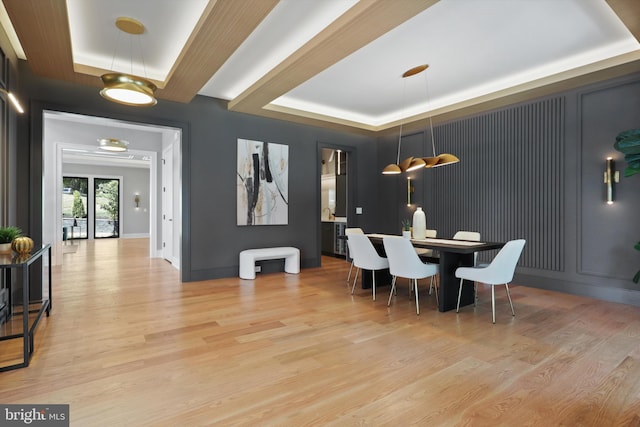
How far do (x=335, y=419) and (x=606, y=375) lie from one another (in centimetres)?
196

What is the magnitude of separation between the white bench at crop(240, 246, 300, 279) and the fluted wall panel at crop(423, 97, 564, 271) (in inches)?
107

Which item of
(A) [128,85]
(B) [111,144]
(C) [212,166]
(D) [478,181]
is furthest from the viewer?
(B) [111,144]

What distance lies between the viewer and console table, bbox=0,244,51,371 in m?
2.28

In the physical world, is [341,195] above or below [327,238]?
above

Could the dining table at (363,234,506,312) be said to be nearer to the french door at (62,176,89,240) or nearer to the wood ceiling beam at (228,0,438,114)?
the wood ceiling beam at (228,0,438,114)

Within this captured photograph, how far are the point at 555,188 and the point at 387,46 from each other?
3136 mm

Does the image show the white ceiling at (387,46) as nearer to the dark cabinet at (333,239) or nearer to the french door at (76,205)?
the dark cabinet at (333,239)

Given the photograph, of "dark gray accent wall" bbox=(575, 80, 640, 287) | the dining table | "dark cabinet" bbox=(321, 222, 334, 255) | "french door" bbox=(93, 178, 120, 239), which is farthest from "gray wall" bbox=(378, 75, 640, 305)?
"french door" bbox=(93, 178, 120, 239)

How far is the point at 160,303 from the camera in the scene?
394 cm

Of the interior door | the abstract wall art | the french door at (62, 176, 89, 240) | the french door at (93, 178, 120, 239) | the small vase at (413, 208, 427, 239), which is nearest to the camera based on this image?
the small vase at (413, 208, 427, 239)

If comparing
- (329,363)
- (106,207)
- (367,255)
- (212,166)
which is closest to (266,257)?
(212,166)

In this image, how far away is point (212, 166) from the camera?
5.38m

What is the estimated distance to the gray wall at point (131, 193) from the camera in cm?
1238

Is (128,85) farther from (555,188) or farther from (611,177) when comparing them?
(611,177)
